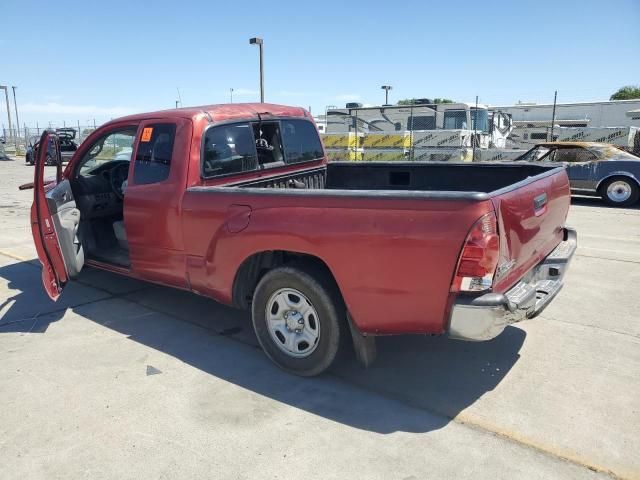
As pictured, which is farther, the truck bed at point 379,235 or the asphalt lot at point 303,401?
the truck bed at point 379,235

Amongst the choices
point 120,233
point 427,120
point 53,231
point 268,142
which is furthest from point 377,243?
point 427,120

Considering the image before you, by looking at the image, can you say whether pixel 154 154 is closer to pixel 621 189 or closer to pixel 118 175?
pixel 118 175

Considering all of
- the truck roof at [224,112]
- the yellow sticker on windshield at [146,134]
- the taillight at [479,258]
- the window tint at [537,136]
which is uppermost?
the truck roof at [224,112]

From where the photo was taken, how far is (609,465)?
2605 millimetres

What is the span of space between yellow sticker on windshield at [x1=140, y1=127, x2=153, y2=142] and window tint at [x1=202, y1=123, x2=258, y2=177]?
564 millimetres

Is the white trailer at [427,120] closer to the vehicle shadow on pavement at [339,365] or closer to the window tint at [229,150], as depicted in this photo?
the window tint at [229,150]

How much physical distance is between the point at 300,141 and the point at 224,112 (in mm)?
1059

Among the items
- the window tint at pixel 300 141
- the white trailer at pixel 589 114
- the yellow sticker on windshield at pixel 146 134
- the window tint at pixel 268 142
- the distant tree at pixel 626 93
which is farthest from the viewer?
the distant tree at pixel 626 93

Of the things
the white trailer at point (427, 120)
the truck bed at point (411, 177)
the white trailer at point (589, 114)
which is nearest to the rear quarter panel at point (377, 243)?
the truck bed at point (411, 177)

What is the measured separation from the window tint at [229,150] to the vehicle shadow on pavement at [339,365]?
1427 mm

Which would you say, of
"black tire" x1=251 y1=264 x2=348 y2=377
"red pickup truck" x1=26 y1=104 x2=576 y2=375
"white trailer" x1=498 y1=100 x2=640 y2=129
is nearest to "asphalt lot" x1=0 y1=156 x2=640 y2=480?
"black tire" x1=251 y1=264 x2=348 y2=377

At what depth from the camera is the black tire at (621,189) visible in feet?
38.1

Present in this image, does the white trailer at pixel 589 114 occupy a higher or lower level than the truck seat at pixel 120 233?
higher

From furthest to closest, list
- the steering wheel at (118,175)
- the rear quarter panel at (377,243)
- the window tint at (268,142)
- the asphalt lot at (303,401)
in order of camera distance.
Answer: the steering wheel at (118,175)
the window tint at (268,142)
the rear quarter panel at (377,243)
the asphalt lot at (303,401)
